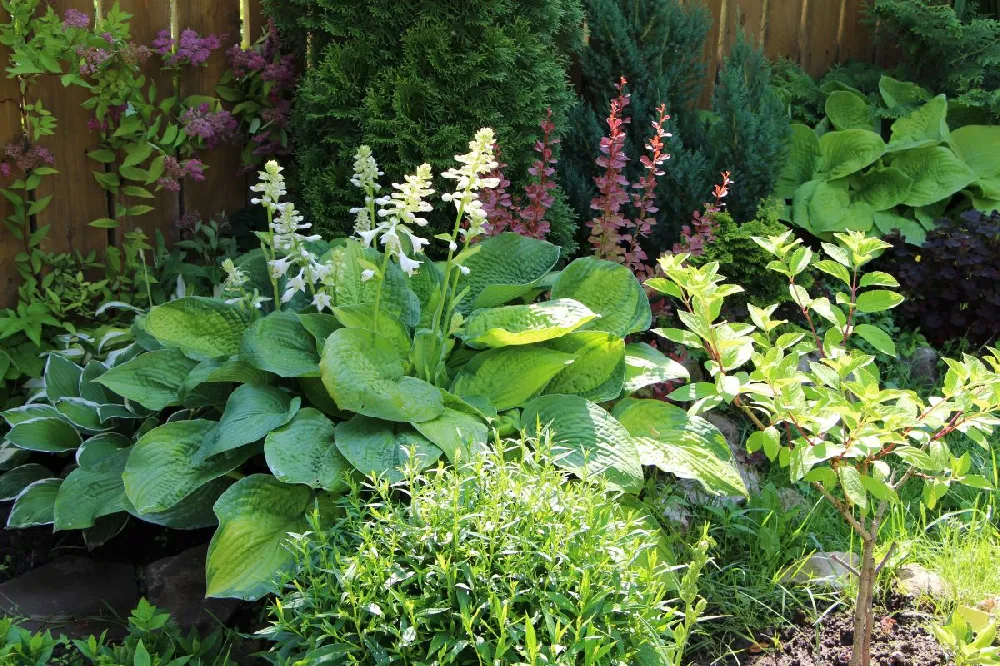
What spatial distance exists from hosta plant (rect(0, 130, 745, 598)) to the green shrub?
372 millimetres

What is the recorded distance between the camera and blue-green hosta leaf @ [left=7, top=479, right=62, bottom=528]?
2.77 m

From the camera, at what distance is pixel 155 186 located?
3914 mm

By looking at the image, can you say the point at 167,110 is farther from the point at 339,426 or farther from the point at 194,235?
the point at 339,426

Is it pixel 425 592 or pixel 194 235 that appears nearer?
pixel 425 592

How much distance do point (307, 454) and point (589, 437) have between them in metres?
0.78

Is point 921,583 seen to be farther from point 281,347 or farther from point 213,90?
point 213,90

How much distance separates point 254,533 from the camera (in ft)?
7.86

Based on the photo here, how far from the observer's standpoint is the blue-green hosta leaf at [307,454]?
7.80 feet

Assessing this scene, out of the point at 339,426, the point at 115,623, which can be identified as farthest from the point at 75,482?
the point at 339,426

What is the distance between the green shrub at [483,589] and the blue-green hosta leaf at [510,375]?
82 cm

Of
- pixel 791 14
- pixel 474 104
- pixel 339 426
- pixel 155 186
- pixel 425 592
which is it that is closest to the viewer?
pixel 425 592

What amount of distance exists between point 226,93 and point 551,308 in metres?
1.93

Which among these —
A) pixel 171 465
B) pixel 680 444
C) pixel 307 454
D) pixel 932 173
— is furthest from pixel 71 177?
pixel 932 173

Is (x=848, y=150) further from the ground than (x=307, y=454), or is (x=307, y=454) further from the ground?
(x=307, y=454)
